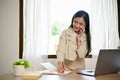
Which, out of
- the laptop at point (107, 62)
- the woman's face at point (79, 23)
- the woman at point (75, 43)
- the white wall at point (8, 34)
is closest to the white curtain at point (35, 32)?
the white wall at point (8, 34)

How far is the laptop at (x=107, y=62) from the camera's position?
4.89 ft

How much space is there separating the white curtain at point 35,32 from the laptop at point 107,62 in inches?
75.7

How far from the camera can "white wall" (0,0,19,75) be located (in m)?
3.48

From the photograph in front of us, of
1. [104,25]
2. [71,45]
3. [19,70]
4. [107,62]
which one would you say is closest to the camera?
[107,62]

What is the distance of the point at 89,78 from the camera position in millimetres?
1471

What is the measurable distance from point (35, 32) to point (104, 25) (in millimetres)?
1283

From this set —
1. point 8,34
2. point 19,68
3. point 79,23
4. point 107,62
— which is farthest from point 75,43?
point 8,34

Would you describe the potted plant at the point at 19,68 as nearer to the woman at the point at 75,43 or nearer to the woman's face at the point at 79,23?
the woman at the point at 75,43

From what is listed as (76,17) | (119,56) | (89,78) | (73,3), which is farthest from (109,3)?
(89,78)

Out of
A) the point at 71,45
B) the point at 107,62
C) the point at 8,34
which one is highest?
the point at 8,34

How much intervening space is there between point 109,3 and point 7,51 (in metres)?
2.06

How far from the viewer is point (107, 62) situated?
61.6 inches

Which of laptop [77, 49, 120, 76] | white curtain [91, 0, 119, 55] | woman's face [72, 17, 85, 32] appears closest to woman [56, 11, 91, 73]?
woman's face [72, 17, 85, 32]

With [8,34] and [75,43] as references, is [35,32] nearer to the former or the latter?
[8,34]
